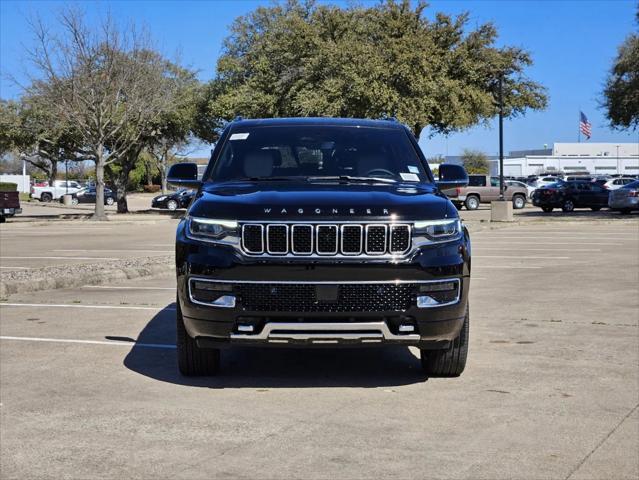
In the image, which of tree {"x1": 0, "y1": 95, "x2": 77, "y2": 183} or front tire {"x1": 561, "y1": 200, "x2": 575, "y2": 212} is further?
front tire {"x1": 561, "y1": 200, "x2": 575, "y2": 212}

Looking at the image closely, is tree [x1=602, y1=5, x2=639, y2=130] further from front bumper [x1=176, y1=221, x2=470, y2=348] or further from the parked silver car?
front bumper [x1=176, y1=221, x2=470, y2=348]

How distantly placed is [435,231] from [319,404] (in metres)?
1.37

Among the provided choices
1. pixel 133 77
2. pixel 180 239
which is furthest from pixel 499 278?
pixel 133 77

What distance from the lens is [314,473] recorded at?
176 inches

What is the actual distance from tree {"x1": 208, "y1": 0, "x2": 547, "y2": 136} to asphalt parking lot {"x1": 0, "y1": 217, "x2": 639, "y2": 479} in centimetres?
3069

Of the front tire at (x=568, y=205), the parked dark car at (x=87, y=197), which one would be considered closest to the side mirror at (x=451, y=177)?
the front tire at (x=568, y=205)

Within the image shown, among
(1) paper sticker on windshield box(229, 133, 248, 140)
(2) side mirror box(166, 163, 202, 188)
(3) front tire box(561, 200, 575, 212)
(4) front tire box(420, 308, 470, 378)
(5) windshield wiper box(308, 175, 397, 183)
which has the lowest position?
(4) front tire box(420, 308, 470, 378)

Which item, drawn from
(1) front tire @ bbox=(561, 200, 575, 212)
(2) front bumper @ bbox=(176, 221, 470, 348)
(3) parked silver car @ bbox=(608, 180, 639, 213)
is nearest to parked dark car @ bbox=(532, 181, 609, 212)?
(1) front tire @ bbox=(561, 200, 575, 212)

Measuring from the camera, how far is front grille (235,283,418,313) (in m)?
5.62

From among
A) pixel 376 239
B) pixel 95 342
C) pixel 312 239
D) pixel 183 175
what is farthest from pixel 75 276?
pixel 376 239

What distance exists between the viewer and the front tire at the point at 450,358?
630cm

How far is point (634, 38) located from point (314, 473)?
144 ft

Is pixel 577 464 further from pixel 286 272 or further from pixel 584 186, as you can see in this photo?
pixel 584 186

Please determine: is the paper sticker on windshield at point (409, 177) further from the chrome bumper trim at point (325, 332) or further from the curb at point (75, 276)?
the curb at point (75, 276)
